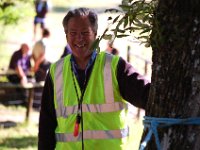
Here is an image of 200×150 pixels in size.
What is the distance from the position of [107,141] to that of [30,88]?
6541 millimetres

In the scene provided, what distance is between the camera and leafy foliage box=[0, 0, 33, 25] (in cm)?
925

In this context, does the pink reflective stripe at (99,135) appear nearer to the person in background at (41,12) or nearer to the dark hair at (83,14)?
the dark hair at (83,14)

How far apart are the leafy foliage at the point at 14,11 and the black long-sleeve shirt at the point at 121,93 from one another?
5511mm

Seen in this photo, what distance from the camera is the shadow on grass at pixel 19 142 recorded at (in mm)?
8625

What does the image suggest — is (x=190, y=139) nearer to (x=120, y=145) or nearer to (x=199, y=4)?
(x=199, y=4)

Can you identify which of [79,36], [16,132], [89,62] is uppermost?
[79,36]

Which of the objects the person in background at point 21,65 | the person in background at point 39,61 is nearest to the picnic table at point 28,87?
the person in background at point 21,65

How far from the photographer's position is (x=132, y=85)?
3375 millimetres

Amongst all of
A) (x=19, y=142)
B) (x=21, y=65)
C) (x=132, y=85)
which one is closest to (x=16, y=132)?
(x=19, y=142)

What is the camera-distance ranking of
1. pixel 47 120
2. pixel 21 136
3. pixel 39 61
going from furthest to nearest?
pixel 39 61 < pixel 21 136 < pixel 47 120

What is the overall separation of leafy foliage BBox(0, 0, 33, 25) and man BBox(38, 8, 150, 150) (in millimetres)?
5618

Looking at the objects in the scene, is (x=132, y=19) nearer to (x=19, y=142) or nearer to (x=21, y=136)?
(x=19, y=142)

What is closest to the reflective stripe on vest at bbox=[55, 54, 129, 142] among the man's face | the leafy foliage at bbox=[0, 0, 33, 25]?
the man's face

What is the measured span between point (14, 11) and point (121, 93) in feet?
19.9
